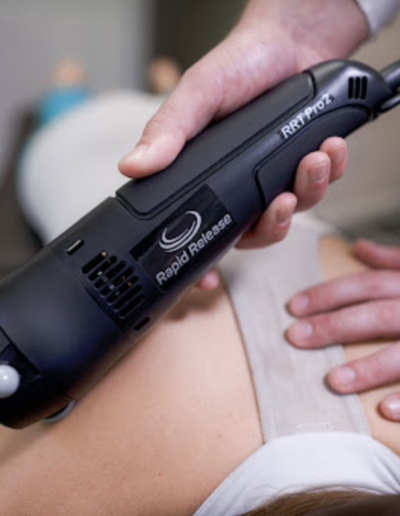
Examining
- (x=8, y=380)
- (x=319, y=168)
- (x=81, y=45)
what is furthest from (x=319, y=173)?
(x=81, y=45)

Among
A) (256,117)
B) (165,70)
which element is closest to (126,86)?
(165,70)

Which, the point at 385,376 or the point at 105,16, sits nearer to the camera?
the point at 385,376

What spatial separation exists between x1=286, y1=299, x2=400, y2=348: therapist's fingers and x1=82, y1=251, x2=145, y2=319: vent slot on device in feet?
0.74

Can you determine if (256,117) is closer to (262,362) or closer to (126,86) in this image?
(262,362)

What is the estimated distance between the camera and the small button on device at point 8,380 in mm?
482

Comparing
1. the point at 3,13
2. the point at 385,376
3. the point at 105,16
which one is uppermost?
the point at 3,13

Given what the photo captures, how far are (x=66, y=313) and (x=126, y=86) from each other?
166 centimetres

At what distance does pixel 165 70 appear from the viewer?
1670 millimetres

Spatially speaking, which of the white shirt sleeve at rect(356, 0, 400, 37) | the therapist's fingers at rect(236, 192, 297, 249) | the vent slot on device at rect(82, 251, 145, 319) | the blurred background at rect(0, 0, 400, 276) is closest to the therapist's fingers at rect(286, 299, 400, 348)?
the therapist's fingers at rect(236, 192, 297, 249)

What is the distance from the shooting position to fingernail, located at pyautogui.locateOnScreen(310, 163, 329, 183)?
2.07 feet

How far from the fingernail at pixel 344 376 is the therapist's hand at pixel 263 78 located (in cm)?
18

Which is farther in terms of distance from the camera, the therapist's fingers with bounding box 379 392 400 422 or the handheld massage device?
the therapist's fingers with bounding box 379 392 400 422

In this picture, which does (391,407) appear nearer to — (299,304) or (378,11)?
(299,304)

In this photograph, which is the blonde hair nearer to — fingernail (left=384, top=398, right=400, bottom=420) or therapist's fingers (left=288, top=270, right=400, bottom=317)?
fingernail (left=384, top=398, right=400, bottom=420)
